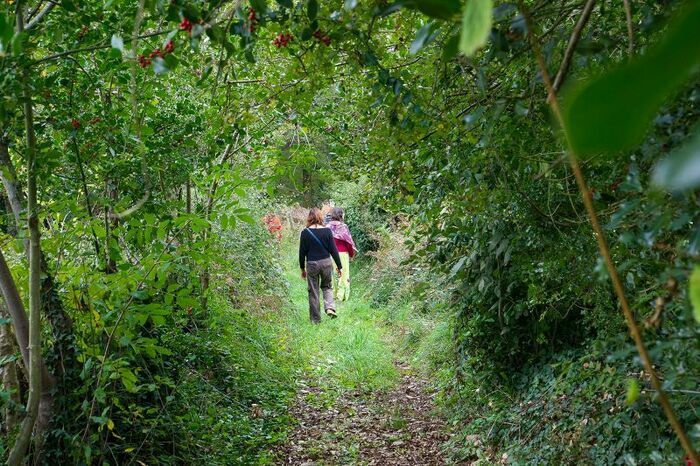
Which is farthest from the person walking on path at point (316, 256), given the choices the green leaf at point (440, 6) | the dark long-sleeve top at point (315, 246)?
the green leaf at point (440, 6)

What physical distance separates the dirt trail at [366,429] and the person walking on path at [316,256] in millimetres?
2880

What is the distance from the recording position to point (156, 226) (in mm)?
3385

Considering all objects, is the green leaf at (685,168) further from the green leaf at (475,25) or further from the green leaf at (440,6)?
the green leaf at (440,6)

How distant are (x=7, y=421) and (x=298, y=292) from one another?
9.32 m

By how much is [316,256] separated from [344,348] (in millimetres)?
2052

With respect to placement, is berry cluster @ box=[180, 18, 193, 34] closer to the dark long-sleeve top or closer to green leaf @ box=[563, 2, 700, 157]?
green leaf @ box=[563, 2, 700, 157]

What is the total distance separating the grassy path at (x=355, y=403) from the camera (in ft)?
17.5

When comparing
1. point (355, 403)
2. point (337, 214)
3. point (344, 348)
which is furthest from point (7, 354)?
point (337, 214)

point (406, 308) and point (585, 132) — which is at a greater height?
point (585, 132)

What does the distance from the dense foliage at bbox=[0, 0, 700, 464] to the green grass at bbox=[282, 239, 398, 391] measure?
1.65m

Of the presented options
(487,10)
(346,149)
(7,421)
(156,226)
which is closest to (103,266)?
(156,226)

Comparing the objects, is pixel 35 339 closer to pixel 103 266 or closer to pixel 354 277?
pixel 103 266

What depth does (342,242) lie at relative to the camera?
37.9 feet

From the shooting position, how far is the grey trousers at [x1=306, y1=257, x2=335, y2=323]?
9766 mm
